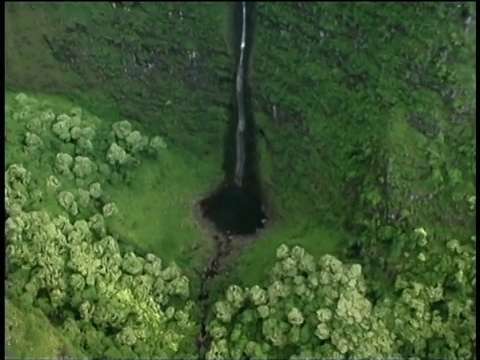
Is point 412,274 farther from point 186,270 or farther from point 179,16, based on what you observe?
point 179,16

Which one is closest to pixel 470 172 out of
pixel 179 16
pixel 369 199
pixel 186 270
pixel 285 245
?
pixel 369 199

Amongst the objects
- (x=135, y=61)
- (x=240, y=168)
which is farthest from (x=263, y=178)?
(x=135, y=61)

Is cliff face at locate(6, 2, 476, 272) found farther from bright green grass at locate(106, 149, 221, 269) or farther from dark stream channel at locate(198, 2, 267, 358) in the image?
bright green grass at locate(106, 149, 221, 269)

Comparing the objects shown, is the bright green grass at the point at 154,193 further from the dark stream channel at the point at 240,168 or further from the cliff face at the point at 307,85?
the cliff face at the point at 307,85

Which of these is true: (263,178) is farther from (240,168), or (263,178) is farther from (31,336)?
(31,336)

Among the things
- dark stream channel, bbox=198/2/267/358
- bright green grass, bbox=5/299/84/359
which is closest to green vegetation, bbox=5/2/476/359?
bright green grass, bbox=5/299/84/359

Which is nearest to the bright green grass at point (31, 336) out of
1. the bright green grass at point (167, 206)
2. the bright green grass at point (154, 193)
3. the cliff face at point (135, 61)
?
the bright green grass at point (154, 193)
